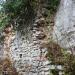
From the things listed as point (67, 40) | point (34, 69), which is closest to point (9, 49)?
point (34, 69)

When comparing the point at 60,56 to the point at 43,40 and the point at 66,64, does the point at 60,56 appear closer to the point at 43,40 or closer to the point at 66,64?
the point at 66,64

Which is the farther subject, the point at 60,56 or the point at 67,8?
the point at 67,8

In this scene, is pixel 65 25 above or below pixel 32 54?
above

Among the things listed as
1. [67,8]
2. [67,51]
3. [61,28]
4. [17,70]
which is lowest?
[17,70]

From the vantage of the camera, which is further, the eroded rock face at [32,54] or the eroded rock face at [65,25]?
the eroded rock face at [32,54]

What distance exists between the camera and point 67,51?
582 cm

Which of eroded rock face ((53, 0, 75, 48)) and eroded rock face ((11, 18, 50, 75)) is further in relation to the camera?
eroded rock face ((11, 18, 50, 75))

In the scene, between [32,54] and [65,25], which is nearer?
[65,25]

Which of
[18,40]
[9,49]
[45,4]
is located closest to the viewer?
[45,4]

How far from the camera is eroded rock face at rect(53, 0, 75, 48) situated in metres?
5.98

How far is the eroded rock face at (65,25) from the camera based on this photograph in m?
5.98

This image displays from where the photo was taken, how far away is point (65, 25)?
20.3 ft

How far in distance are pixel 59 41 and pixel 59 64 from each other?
642 mm

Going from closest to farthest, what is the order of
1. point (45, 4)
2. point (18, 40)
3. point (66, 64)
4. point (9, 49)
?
point (66, 64) → point (45, 4) → point (18, 40) → point (9, 49)
